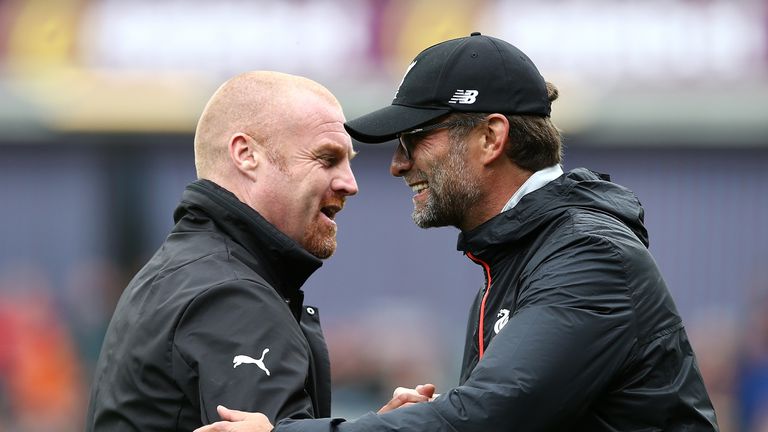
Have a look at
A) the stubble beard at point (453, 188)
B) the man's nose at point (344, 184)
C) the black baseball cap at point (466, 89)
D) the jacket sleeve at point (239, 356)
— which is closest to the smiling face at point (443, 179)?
the stubble beard at point (453, 188)

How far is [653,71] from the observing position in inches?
391

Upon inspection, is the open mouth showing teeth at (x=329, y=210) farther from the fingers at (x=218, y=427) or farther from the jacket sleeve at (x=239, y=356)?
the fingers at (x=218, y=427)

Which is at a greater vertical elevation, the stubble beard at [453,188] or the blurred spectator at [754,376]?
the stubble beard at [453,188]

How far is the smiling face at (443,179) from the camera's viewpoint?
3836 mm

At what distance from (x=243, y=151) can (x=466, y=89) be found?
703mm

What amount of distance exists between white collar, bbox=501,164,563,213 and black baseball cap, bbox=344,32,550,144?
183 millimetres

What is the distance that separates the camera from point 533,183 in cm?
378

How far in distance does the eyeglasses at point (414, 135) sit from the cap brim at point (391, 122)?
1.4 inches

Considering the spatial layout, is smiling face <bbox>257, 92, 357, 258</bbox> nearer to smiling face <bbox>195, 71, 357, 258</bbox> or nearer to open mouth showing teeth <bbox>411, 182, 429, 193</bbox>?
smiling face <bbox>195, 71, 357, 258</bbox>

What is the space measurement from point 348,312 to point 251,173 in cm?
595

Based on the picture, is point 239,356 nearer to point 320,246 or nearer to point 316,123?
point 320,246

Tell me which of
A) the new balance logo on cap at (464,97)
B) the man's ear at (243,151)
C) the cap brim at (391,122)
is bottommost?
the man's ear at (243,151)

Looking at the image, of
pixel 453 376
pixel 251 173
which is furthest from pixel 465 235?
pixel 453 376

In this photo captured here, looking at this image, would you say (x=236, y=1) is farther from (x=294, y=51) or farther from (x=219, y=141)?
(x=219, y=141)
